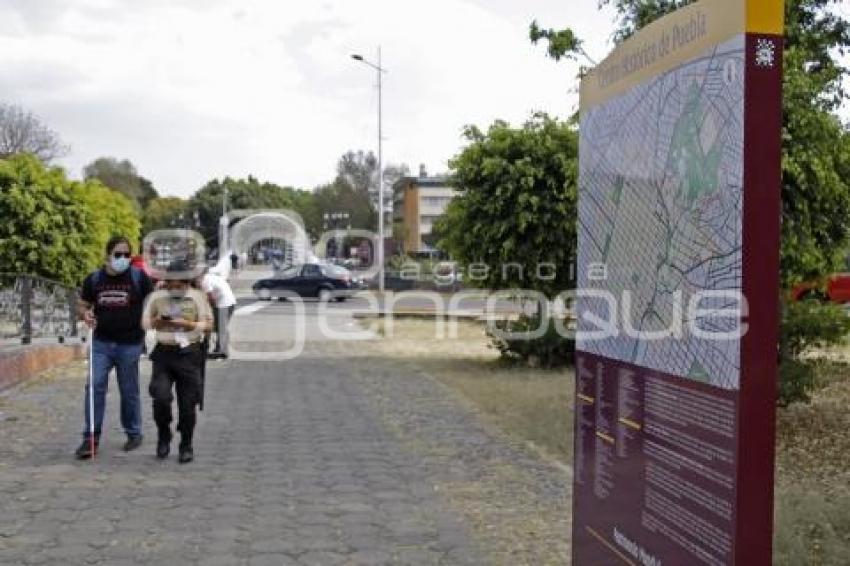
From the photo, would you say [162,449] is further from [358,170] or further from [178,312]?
[358,170]

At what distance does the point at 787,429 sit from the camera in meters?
8.83

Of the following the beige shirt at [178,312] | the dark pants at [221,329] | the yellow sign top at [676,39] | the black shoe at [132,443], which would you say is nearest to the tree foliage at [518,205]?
the dark pants at [221,329]

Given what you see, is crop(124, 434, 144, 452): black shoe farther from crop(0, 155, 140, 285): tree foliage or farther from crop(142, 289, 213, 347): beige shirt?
crop(0, 155, 140, 285): tree foliage

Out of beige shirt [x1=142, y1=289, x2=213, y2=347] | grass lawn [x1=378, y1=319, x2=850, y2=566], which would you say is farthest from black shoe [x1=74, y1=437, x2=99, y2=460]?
grass lawn [x1=378, y1=319, x2=850, y2=566]

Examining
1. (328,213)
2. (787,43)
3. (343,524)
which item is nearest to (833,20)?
(787,43)

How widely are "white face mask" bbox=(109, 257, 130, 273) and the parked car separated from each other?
2922 cm

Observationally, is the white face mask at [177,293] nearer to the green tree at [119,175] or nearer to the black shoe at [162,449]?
the black shoe at [162,449]

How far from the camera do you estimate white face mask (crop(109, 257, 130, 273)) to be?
7.61 meters

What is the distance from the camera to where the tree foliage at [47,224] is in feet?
52.9

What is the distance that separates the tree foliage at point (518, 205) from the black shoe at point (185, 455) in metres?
6.21

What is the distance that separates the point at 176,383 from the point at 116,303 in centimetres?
78

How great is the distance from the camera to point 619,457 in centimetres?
362

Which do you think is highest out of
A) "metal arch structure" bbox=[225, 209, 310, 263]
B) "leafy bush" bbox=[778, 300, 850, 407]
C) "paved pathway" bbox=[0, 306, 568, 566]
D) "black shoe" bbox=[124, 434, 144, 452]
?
"metal arch structure" bbox=[225, 209, 310, 263]

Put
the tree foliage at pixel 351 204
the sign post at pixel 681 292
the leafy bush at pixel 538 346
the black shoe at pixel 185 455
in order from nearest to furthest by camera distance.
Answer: the sign post at pixel 681 292, the black shoe at pixel 185 455, the leafy bush at pixel 538 346, the tree foliage at pixel 351 204
